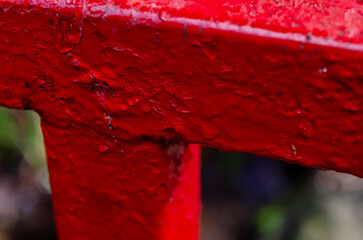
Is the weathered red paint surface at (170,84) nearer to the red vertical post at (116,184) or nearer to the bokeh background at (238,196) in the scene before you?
the red vertical post at (116,184)

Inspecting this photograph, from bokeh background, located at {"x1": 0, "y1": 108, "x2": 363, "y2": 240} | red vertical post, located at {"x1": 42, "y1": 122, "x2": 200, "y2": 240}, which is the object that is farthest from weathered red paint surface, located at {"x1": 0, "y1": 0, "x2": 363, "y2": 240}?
bokeh background, located at {"x1": 0, "y1": 108, "x2": 363, "y2": 240}

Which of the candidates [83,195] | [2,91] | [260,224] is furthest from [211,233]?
[2,91]

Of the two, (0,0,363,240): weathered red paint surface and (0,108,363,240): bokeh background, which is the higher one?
(0,0,363,240): weathered red paint surface

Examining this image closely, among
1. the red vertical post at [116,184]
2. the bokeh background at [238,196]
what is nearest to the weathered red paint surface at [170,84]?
the red vertical post at [116,184]

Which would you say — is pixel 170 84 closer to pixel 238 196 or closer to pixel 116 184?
pixel 116 184

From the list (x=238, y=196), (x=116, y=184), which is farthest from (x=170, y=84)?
(x=238, y=196)

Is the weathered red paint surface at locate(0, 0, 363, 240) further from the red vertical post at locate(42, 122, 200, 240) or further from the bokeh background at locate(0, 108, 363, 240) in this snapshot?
the bokeh background at locate(0, 108, 363, 240)

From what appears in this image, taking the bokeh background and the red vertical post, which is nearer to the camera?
the red vertical post

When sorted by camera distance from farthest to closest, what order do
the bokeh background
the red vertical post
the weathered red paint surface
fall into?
the bokeh background, the red vertical post, the weathered red paint surface
